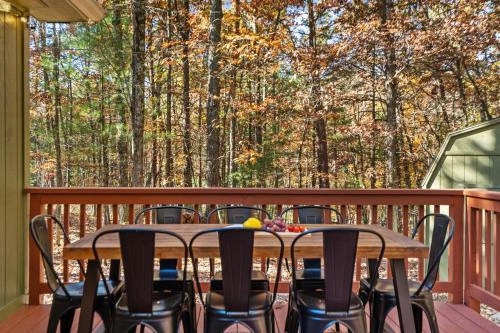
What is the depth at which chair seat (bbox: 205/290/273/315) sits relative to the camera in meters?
2.12

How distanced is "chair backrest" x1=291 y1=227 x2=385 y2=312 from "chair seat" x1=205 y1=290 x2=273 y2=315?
35 cm

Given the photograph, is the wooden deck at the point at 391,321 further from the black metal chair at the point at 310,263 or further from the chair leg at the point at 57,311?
the chair leg at the point at 57,311

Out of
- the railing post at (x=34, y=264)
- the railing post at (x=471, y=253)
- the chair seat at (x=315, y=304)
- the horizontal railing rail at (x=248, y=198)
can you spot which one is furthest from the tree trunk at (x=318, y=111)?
the chair seat at (x=315, y=304)

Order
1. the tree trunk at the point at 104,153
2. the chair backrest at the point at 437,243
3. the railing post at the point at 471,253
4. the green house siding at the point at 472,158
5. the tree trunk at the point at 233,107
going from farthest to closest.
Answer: the tree trunk at the point at 104,153 → the tree trunk at the point at 233,107 → the green house siding at the point at 472,158 → the railing post at the point at 471,253 → the chair backrest at the point at 437,243

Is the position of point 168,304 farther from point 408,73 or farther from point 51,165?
point 51,165

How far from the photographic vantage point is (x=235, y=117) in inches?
387

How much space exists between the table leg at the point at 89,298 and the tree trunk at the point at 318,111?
7064 mm

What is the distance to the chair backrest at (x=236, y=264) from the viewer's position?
6.68ft

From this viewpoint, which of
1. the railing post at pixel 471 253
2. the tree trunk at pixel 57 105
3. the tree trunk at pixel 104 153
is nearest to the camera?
the railing post at pixel 471 253

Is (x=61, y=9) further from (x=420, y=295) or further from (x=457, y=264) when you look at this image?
(x=457, y=264)

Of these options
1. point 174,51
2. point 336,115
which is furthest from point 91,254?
point 174,51

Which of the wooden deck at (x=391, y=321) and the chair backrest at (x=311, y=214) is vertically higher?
the chair backrest at (x=311, y=214)

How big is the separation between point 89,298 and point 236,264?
88 cm

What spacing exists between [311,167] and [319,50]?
128 inches
